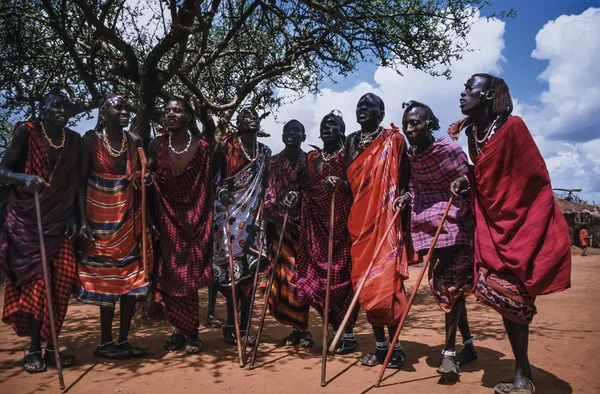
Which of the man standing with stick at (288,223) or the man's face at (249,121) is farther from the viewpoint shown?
the man's face at (249,121)

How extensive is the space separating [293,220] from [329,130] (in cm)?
105

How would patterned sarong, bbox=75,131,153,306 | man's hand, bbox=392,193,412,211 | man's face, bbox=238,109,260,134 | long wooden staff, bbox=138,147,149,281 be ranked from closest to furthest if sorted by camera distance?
man's hand, bbox=392,193,412,211
patterned sarong, bbox=75,131,153,306
long wooden staff, bbox=138,147,149,281
man's face, bbox=238,109,260,134

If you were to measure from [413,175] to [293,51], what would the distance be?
12.5 feet

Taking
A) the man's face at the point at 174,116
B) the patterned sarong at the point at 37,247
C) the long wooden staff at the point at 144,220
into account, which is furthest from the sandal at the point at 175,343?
the man's face at the point at 174,116

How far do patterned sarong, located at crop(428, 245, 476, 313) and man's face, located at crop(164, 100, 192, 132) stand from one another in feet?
9.11

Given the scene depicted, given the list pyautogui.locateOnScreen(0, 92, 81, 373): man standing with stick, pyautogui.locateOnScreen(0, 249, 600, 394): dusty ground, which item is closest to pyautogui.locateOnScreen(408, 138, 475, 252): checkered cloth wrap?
pyautogui.locateOnScreen(0, 249, 600, 394): dusty ground

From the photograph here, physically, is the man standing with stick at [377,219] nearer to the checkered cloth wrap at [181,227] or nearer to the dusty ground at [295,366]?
the dusty ground at [295,366]

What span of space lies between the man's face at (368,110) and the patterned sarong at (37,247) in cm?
275

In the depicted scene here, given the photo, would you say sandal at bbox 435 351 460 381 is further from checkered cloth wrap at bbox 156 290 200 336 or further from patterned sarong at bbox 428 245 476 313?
checkered cloth wrap at bbox 156 290 200 336

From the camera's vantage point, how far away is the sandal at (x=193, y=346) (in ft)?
14.6

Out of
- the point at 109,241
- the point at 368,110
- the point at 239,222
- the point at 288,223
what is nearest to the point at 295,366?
the point at 288,223

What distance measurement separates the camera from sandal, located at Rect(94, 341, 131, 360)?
4234 millimetres

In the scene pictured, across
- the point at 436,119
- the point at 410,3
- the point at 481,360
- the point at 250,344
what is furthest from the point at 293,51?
the point at 481,360

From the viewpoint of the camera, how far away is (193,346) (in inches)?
177
